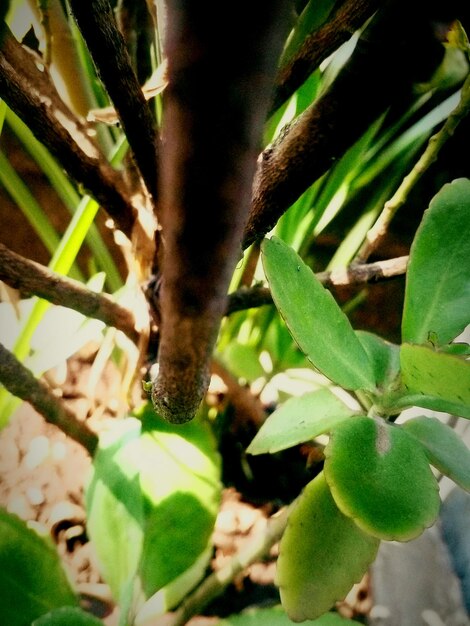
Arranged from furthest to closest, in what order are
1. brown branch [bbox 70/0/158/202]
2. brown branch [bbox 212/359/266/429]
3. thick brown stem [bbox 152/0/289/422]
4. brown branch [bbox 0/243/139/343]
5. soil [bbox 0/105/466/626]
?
brown branch [bbox 212/359/266/429] < soil [bbox 0/105/466/626] < brown branch [bbox 0/243/139/343] < brown branch [bbox 70/0/158/202] < thick brown stem [bbox 152/0/289/422]

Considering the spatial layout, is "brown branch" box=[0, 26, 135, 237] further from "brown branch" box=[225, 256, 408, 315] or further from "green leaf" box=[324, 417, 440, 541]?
"green leaf" box=[324, 417, 440, 541]

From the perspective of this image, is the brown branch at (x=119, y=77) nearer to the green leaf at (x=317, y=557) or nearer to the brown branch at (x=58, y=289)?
the brown branch at (x=58, y=289)

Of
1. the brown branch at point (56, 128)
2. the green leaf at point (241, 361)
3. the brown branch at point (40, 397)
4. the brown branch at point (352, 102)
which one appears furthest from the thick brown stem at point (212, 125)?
the green leaf at point (241, 361)

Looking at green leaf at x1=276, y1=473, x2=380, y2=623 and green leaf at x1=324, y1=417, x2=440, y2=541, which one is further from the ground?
green leaf at x1=324, y1=417, x2=440, y2=541

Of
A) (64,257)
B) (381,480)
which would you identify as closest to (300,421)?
(381,480)

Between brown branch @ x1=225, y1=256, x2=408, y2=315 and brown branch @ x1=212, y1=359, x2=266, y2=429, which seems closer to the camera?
brown branch @ x1=225, y1=256, x2=408, y2=315

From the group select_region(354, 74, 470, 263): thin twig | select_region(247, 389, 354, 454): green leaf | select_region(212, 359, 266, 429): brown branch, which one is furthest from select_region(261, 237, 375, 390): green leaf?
select_region(212, 359, 266, 429): brown branch

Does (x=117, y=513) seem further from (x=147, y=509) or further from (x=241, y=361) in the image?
(x=241, y=361)
